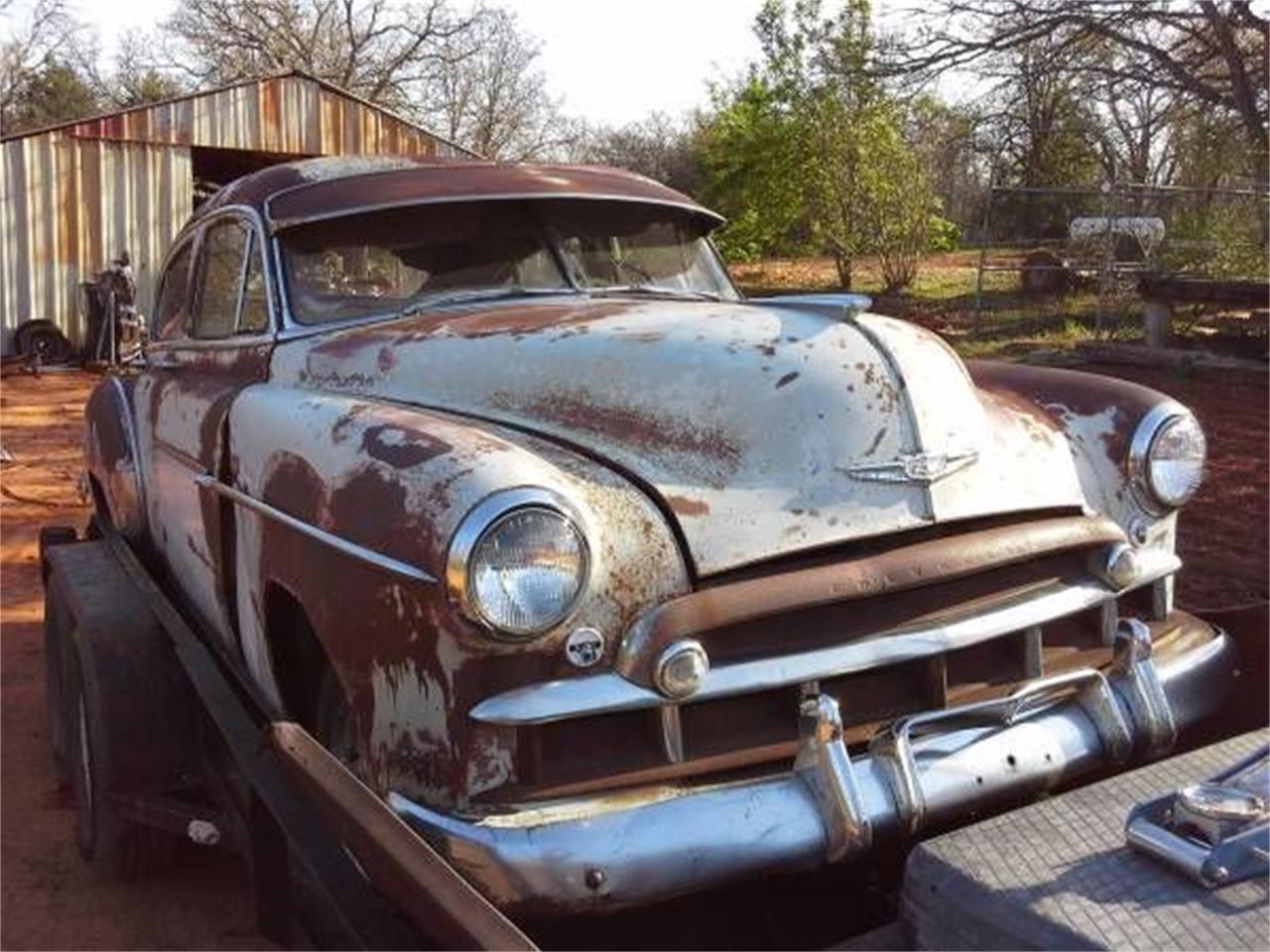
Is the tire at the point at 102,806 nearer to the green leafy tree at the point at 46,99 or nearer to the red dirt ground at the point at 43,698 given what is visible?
the red dirt ground at the point at 43,698

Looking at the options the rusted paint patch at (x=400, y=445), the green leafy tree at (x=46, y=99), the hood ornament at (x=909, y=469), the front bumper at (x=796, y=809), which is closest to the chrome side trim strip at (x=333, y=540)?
the rusted paint patch at (x=400, y=445)

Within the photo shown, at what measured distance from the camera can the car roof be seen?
12.5ft

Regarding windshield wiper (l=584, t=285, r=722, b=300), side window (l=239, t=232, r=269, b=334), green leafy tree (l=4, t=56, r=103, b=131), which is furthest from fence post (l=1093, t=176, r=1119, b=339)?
green leafy tree (l=4, t=56, r=103, b=131)

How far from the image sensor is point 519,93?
1544 inches

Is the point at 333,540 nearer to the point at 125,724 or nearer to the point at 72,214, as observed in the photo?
the point at 125,724

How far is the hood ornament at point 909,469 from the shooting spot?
2.67 m

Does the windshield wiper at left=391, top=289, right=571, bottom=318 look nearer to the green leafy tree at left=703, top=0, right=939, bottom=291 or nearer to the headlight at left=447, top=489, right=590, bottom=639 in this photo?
the headlight at left=447, top=489, right=590, bottom=639

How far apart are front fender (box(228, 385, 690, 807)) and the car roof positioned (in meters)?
1.25

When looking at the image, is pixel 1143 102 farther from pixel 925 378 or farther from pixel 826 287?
pixel 925 378

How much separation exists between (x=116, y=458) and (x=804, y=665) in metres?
3.24

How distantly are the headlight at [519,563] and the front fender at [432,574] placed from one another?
3 centimetres

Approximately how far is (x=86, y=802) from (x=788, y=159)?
76.0 feet

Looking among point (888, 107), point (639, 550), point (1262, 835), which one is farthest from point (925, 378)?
point (888, 107)

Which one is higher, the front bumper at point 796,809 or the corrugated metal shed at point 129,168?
the corrugated metal shed at point 129,168
